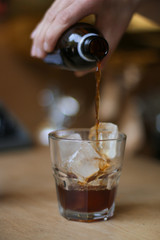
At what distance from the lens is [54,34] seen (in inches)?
33.3

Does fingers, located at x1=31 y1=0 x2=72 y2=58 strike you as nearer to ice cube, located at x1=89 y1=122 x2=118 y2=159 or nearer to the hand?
the hand

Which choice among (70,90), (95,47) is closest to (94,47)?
(95,47)

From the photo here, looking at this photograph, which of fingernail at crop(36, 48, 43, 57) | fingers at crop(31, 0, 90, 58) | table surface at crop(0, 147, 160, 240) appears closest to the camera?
table surface at crop(0, 147, 160, 240)

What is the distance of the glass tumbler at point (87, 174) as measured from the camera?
0.67 meters

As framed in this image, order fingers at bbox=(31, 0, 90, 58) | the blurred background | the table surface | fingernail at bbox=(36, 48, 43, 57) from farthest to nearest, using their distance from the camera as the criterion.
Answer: the blurred background < fingernail at bbox=(36, 48, 43, 57) < fingers at bbox=(31, 0, 90, 58) < the table surface

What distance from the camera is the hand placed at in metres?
0.82

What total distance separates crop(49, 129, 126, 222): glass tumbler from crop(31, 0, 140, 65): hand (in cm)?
30

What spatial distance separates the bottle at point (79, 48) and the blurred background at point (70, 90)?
2.27ft

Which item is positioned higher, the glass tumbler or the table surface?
the glass tumbler

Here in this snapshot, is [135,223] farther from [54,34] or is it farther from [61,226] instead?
[54,34]

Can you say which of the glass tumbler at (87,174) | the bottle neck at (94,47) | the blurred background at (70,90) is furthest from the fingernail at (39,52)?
the blurred background at (70,90)

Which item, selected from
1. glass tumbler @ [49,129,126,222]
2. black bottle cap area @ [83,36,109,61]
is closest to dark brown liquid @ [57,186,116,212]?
glass tumbler @ [49,129,126,222]

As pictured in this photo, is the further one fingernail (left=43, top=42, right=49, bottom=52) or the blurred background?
the blurred background

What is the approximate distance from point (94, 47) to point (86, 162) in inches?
10.2
